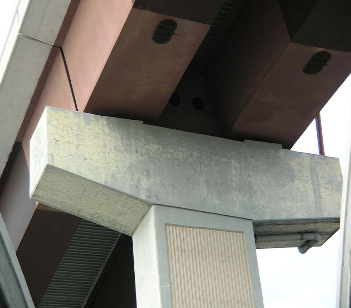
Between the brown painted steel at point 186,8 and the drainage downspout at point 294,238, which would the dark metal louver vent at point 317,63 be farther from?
the drainage downspout at point 294,238

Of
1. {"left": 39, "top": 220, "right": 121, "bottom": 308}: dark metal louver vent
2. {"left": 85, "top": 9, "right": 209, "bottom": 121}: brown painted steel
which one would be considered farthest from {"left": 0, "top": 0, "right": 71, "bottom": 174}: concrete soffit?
{"left": 39, "top": 220, "right": 121, "bottom": 308}: dark metal louver vent

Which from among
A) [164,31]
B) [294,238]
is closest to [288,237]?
[294,238]

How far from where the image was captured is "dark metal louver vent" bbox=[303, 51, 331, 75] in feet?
29.5

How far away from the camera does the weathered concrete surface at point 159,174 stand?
842 centimetres

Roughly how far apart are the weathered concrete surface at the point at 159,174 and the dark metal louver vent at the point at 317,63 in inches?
48.1

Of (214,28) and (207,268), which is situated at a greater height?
(214,28)

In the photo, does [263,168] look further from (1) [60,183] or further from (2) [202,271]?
(1) [60,183]

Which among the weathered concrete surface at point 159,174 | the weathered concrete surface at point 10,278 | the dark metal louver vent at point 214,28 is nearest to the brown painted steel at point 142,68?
the weathered concrete surface at point 159,174

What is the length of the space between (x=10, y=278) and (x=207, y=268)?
2.51 metres

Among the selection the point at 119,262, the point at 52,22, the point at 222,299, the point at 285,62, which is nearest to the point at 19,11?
the point at 52,22

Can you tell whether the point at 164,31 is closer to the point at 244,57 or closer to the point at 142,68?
the point at 142,68

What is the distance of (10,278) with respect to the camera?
945 cm

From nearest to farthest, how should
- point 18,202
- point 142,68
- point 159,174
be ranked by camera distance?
point 142,68 → point 159,174 → point 18,202

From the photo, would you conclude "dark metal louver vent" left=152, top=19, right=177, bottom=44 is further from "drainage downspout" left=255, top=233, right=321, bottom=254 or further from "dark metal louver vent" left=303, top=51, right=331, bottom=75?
"drainage downspout" left=255, top=233, right=321, bottom=254
